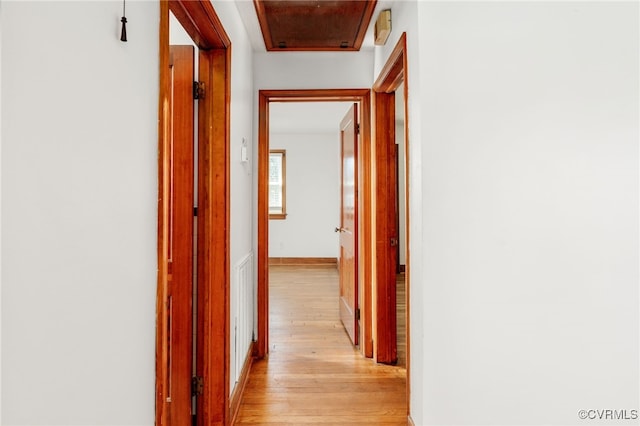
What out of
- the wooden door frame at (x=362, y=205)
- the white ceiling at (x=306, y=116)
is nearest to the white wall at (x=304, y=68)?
the wooden door frame at (x=362, y=205)

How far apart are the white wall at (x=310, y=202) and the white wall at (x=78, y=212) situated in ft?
20.0

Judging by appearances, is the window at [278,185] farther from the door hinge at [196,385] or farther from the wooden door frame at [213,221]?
the door hinge at [196,385]

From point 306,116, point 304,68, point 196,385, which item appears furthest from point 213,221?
point 306,116

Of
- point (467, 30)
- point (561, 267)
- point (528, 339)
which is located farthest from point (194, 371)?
point (467, 30)

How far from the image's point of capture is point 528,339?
6.14 feet

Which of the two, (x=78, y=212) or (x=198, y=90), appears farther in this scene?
(x=198, y=90)

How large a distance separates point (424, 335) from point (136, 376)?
4.11 ft

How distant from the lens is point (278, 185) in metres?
7.16

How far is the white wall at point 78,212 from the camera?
0.62 meters

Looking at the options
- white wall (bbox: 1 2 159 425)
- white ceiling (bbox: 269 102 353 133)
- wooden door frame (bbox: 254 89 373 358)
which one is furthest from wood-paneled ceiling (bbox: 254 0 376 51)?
white ceiling (bbox: 269 102 353 133)

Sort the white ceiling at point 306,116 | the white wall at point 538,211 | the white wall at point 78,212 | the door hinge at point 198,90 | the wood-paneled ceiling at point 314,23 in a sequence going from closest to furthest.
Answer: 1. the white wall at point 78,212
2. the white wall at point 538,211
3. the door hinge at point 198,90
4. the wood-paneled ceiling at point 314,23
5. the white ceiling at point 306,116

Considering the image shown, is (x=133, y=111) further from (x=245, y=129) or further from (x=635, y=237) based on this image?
(x=635, y=237)

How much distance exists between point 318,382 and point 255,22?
91.4 inches

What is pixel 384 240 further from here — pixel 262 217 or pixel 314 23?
pixel 314 23
